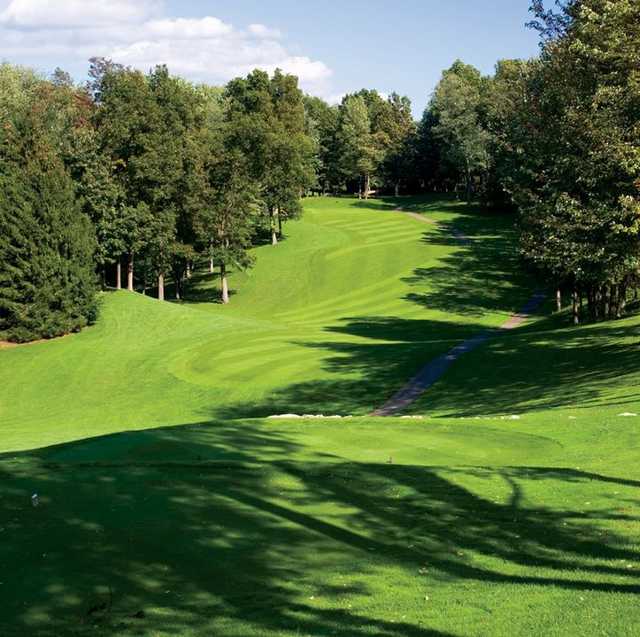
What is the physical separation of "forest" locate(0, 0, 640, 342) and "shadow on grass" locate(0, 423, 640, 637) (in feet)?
57.1

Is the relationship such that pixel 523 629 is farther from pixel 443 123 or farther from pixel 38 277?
pixel 443 123

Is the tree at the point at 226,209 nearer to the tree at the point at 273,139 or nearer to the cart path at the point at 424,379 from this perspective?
the tree at the point at 273,139

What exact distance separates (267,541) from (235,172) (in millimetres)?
64952

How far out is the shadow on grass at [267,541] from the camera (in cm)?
962

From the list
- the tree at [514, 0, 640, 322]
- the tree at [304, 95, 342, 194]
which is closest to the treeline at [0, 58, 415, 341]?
the tree at [514, 0, 640, 322]

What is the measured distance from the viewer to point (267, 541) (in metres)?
11.9

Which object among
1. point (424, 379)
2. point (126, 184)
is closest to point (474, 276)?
point (126, 184)

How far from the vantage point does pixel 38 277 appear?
52.2 meters

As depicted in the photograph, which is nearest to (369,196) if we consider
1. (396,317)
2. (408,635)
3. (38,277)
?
(396,317)

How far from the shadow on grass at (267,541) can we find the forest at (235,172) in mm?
17396

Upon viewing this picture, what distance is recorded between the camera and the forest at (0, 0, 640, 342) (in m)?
30.5

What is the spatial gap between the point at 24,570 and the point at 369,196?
14687cm

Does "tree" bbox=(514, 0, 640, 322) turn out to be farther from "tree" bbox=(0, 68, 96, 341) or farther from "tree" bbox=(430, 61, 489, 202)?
"tree" bbox=(430, 61, 489, 202)

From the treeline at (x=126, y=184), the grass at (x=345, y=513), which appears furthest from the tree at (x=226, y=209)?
the grass at (x=345, y=513)
